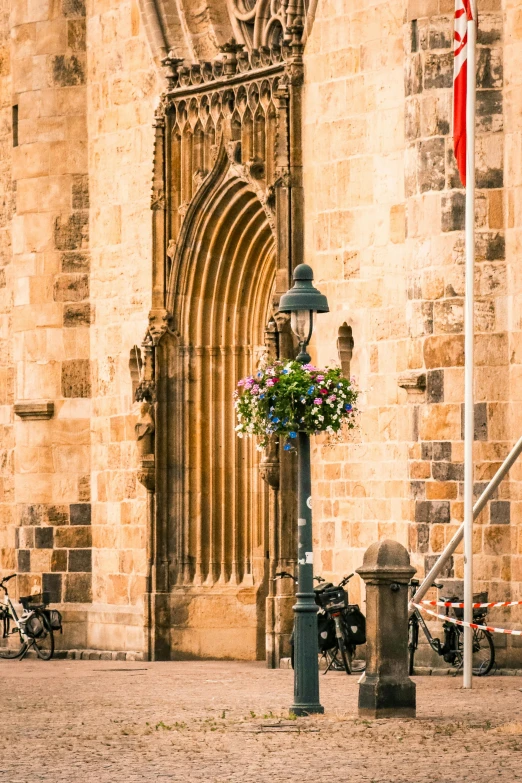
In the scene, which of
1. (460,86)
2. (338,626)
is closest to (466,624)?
(338,626)

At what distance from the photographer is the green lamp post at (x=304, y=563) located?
16.1 meters

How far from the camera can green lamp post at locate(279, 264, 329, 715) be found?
16125mm

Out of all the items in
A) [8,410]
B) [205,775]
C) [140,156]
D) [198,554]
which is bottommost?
[205,775]

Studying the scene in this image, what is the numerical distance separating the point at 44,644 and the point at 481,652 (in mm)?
7689

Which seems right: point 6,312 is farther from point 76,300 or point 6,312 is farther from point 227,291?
point 227,291

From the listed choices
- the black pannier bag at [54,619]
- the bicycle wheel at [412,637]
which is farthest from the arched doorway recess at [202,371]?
the bicycle wheel at [412,637]

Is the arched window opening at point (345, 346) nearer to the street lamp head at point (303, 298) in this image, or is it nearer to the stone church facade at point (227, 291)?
the stone church facade at point (227, 291)

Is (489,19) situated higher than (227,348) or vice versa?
(489,19)

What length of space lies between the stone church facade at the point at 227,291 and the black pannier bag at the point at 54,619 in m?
0.56

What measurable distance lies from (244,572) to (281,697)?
21.1 feet

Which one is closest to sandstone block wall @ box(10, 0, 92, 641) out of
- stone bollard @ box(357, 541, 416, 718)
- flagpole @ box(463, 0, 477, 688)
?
flagpole @ box(463, 0, 477, 688)

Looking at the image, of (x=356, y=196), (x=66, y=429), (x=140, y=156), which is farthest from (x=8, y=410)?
(x=356, y=196)

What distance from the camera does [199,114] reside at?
2436 cm

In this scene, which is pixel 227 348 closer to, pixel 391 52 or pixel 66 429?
pixel 66 429
